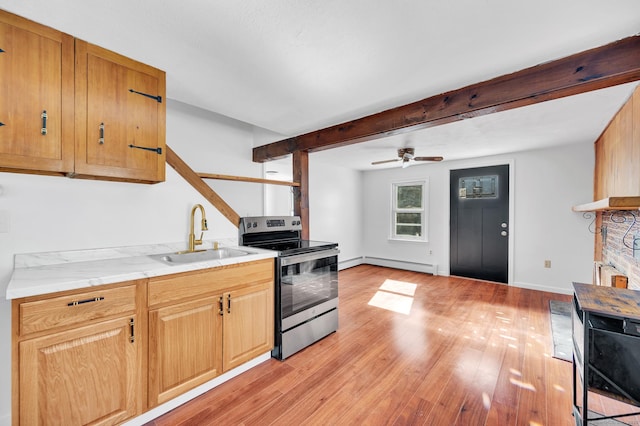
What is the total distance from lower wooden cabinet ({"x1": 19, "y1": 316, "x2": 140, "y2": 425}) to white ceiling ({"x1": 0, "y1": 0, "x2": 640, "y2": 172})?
5.44ft

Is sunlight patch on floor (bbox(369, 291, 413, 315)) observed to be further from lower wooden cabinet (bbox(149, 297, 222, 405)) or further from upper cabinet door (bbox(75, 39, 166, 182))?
upper cabinet door (bbox(75, 39, 166, 182))

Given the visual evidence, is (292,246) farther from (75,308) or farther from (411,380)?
(75,308)

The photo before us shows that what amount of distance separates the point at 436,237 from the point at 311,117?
3.87 meters

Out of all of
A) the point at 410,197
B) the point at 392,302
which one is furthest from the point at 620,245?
the point at 410,197

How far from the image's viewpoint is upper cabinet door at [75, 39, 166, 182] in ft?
5.35

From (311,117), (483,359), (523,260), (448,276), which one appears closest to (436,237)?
(448,276)

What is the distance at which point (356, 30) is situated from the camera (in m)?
1.53

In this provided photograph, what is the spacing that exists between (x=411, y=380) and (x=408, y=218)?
4.29m

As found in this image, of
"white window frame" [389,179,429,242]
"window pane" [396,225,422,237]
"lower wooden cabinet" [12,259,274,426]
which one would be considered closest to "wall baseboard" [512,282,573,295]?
"white window frame" [389,179,429,242]

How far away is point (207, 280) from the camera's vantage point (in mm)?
1866

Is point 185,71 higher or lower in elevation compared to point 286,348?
higher

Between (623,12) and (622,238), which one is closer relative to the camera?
(623,12)

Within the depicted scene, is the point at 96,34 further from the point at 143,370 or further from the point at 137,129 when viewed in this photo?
the point at 143,370

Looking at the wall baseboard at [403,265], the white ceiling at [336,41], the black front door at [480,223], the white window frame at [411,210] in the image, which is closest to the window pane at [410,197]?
the white window frame at [411,210]
